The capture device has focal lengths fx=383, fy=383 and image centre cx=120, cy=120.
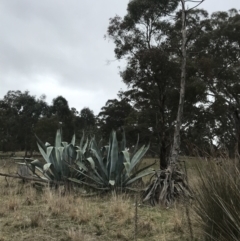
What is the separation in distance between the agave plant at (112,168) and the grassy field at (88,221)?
1.34 m

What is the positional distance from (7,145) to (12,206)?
123 feet

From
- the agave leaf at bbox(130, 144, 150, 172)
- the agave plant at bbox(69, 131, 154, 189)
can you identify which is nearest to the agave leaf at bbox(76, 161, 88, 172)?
the agave plant at bbox(69, 131, 154, 189)

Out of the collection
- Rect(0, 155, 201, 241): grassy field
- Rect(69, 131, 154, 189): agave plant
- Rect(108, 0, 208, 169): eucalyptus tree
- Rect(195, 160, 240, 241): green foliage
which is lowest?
Rect(0, 155, 201, 241): grassy field

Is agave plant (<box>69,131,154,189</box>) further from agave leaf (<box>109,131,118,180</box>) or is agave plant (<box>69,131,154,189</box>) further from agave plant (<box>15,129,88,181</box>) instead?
agave plant (<box>15,129,88,181</box>)

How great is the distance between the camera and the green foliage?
10.5 feet

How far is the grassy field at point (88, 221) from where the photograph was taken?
4398mm

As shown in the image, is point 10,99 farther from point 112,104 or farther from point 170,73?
point 170,73

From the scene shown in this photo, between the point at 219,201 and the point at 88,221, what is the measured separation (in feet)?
7.76

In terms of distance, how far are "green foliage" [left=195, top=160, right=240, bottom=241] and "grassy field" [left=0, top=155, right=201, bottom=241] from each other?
12.2 inches

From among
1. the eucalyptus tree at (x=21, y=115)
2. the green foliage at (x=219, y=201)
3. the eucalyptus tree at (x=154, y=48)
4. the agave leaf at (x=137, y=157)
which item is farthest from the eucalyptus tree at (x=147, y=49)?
the eucalyptus tree at (x=21, y=115)

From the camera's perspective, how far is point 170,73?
63.1 feet

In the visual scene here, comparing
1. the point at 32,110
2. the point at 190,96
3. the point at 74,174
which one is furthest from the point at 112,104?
the point at 74,174

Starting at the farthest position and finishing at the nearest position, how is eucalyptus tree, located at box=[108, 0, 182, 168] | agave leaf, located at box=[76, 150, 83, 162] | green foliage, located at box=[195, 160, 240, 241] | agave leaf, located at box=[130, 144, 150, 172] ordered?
eucalyptus tree, located at box=[108, 0, 182, 168], agave leaf, located at box=[76, 150, 83, 162], agave leaf, located at box=[130, 144, 150, 172], green foliage, located at box=[195, 160, 240, 241]

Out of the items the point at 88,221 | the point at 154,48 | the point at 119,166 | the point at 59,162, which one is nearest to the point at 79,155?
the point at 59,162
